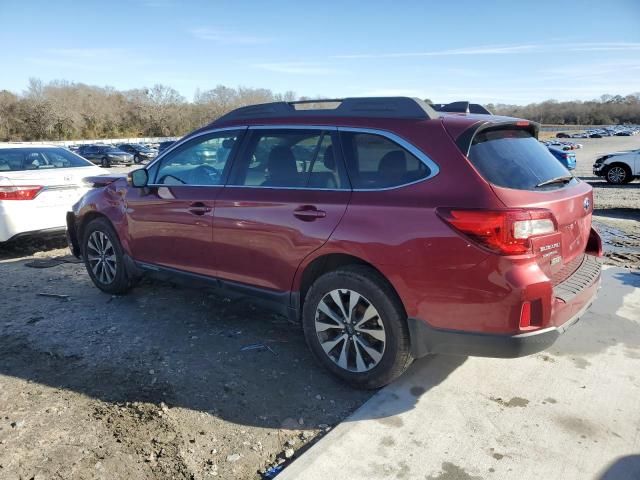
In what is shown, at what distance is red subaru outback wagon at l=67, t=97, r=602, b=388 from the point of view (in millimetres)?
2842

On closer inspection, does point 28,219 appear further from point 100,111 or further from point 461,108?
point 100,111

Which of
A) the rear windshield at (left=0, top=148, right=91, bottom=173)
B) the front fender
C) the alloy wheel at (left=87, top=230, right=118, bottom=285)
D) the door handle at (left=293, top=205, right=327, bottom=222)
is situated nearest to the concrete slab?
the door handle at (left=293, top=205, right=327, bottom=222)

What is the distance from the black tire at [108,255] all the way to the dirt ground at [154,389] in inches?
5.5

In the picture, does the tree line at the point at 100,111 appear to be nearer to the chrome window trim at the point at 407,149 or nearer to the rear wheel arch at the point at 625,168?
the rear wheel arch at the point at 625,168

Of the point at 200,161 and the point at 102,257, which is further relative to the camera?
the point at 102,257

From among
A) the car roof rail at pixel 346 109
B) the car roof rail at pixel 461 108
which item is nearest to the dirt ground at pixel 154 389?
the car roof rail at pixel 346 109

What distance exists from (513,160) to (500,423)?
1.59m

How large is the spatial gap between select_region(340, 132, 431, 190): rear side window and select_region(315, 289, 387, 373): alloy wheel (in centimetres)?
73

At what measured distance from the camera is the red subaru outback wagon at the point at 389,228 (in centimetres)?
284

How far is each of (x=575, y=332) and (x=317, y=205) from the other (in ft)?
8.28

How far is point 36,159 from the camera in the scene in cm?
771

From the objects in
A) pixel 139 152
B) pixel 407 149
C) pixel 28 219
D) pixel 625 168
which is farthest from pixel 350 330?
pixel 139 152

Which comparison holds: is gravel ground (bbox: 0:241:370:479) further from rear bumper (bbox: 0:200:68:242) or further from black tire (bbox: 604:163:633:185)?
black tire (bbox: 604:163:633:185)

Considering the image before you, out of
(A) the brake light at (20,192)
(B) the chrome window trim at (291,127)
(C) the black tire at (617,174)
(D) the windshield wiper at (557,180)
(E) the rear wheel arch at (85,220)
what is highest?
(B) the chrome window trim at (291,127)
